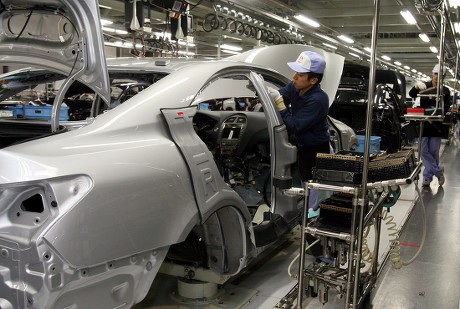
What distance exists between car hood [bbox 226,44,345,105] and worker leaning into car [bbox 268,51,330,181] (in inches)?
19.1

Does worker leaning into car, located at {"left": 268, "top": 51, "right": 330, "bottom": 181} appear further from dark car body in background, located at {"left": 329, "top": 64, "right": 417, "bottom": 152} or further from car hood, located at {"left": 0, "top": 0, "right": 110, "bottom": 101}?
dark car body in background, located at {"left": 329, "top": 64, "right": 417, "bottom": 152}

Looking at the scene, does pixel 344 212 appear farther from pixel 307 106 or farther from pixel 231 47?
pixel 231 47

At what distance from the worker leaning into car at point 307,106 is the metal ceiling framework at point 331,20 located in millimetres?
2241

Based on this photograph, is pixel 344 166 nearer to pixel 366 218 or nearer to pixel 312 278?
pixel 366 218

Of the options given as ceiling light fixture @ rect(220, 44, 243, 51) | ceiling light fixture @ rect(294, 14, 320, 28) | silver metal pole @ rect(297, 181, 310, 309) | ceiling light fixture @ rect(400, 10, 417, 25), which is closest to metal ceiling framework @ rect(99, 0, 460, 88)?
ceiling light fixture @ rect(294, 14, 320, 28)

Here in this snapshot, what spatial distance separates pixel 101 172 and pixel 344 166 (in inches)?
51.4

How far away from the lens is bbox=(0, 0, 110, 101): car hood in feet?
6.80

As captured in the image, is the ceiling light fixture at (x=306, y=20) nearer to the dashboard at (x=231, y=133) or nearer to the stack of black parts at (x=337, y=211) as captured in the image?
the dashboard at (x=231, y=133)

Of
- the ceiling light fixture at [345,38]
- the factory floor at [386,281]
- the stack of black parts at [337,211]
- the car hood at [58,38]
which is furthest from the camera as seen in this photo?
the ceiling light fixture at [345,38]

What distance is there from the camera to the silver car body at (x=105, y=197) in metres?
1.55

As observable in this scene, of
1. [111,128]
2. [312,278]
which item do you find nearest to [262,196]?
[312,278]

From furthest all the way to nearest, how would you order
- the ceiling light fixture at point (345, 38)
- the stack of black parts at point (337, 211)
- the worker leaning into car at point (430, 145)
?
the ceiling light fixture at point (345, 38)
the worker leaning into car at point (430, 145)
the stack of black parts at point (337, 211)

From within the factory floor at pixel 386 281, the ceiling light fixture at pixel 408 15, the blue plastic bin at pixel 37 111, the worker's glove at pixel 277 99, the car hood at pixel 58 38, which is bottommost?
the factory floor at pixel 386 281

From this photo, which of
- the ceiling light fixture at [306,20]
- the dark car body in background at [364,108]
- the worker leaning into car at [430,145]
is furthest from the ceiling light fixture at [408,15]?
the worker leaning into car at [430,145]
